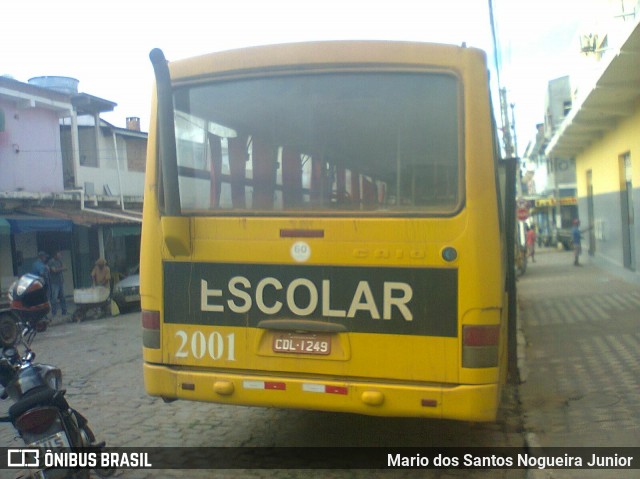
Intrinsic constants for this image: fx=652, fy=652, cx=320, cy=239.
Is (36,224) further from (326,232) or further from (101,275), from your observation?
(326,232)

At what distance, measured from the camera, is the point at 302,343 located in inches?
180

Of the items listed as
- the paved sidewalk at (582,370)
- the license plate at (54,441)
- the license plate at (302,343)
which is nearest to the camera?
the license plate at (54,441)

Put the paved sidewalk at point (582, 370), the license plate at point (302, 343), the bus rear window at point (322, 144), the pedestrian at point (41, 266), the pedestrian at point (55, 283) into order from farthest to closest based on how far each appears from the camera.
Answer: the pedestrian at point (55, 283)
the pedestrian at point (41, 266)
the paved sidewalk at point (582, 370)
the license plate at point (302, 343)
the bus rear window at point (322, 144)

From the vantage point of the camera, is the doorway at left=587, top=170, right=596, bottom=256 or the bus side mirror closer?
the bus side mirror

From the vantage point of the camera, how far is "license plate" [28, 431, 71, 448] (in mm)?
4113

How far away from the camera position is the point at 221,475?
487 centimetres

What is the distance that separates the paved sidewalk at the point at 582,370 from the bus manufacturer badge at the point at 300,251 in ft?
7.67

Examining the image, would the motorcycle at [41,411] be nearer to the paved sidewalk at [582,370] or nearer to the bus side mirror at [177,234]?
the bus side mirror at [177,234]

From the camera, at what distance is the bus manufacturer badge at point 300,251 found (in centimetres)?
455

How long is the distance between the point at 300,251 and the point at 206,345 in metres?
1.00

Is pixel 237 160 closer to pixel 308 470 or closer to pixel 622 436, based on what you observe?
pixel 308 470

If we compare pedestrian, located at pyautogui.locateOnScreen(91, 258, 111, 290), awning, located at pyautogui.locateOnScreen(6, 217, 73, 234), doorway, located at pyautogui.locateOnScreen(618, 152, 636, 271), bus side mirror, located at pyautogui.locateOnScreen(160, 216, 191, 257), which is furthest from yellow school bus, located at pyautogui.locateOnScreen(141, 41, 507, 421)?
doorway, located at pyautogui.locateOnScreen(618, 152, 636, 271)

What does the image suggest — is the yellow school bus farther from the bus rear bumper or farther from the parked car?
the parked car

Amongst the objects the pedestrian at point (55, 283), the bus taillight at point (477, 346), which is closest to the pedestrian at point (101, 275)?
the pedestrian at point (55, 283)
